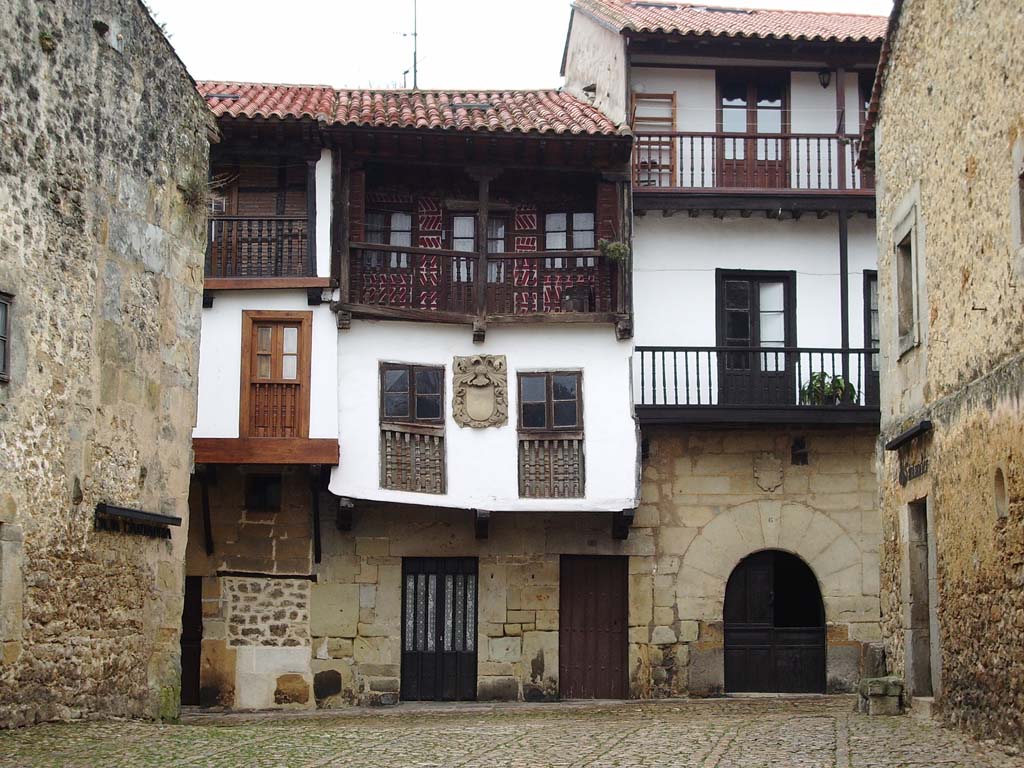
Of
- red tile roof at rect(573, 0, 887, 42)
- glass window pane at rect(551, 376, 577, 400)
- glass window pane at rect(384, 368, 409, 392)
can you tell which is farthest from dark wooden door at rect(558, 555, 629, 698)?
red tile roof at rect(573, 0, 887, 42)

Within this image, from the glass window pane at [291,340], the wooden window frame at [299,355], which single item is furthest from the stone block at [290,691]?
the glass window pane at [291,340]

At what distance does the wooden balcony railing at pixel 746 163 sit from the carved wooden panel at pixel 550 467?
3.79 meters

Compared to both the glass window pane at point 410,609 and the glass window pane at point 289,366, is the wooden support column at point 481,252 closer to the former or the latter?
A: the glass window pane at point 289,366

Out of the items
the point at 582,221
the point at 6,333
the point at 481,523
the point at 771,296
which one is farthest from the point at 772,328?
the point at 6,333

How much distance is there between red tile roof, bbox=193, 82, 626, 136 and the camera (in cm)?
2003

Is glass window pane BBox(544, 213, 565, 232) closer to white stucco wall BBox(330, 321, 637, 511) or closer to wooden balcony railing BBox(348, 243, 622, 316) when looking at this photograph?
wooden balcony railing BBox(348, 243, 622, 316)

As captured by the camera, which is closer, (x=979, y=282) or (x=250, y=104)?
(x=979, y=282)

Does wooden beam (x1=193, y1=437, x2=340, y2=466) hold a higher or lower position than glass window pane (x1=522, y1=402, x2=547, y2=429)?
lower

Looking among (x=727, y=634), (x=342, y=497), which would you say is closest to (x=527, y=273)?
(x=342, y=497)

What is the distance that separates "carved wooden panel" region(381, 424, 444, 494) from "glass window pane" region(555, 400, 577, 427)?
4.98ft

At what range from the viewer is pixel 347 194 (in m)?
20.2

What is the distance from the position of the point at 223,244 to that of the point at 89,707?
8.08m

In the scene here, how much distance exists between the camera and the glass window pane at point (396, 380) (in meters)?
20.0

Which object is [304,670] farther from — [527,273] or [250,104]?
[250,104]
